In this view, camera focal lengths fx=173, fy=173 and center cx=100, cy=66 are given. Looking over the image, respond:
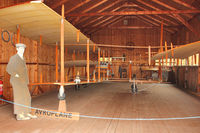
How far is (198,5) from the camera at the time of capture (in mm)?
10039

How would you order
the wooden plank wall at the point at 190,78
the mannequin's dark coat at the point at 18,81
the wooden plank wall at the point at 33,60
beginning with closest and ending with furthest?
the mannequin's dark coat at the point at 18,81
the wooden plank wall at the point at 33,60
the wooden plank wall at the point at 190,78

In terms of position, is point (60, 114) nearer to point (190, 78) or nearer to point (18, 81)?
point (18, 81)

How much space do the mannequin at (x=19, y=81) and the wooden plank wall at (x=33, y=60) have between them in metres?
2.40

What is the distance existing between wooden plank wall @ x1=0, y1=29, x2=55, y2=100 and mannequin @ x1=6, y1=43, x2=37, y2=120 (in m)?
2.40

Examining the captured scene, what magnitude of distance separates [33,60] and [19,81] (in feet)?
14.1

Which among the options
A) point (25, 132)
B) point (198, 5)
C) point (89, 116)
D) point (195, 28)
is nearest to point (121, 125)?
point (89, 116)

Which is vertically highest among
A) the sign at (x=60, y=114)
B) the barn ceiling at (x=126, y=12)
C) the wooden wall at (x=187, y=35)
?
the barn ceiling at (x=126, y=12)

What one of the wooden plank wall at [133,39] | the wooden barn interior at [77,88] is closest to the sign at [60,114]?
the wooden barn interior at [77,88]

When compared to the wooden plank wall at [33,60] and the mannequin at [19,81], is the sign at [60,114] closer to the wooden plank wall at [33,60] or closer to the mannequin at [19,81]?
the mannequin at [19,81]

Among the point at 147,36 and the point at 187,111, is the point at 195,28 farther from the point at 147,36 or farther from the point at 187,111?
the point at 187,111

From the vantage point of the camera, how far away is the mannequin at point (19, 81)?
11.8ft

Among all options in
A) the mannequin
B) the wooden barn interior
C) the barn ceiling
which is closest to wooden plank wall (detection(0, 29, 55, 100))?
the wooden barn interior

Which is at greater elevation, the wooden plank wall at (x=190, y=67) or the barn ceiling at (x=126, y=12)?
the barn ceiling at (x=126, y=12)

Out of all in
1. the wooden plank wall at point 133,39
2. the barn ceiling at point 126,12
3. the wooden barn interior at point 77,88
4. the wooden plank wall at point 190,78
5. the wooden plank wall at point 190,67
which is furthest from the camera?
the wooden plank wall at point 133,39
